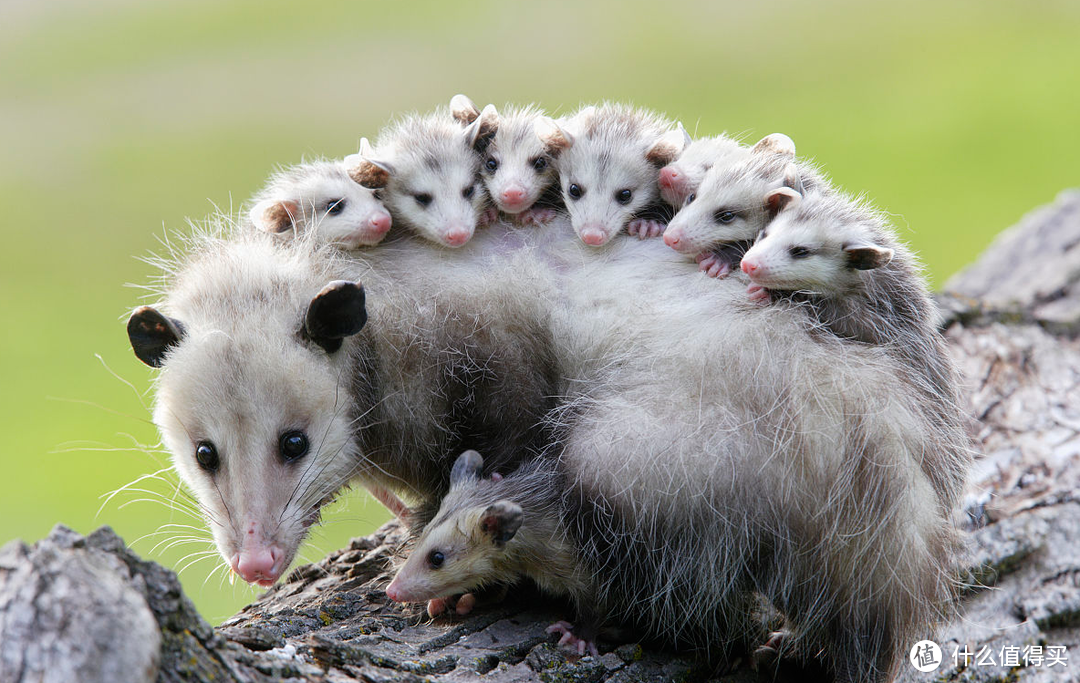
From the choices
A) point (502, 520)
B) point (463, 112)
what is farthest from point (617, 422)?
point (463, 112)

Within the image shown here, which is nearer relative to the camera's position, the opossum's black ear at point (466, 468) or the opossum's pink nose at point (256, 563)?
the opossum's pink nose at point (256, 563)

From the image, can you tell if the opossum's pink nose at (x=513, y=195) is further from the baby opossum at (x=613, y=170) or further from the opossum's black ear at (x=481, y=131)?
the opossum's black ear at (x=481, y=131)

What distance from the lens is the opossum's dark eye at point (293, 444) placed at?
2297mm

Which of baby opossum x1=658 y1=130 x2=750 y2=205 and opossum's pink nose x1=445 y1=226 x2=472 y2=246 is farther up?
baby opossum x1=658 y1=130 x2=750 y2=205

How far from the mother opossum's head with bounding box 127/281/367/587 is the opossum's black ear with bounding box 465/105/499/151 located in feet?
2.61

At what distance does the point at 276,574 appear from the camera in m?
2.22

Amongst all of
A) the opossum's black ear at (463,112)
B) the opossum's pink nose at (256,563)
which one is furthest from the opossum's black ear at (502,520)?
the opossum's black ear at (463,112)

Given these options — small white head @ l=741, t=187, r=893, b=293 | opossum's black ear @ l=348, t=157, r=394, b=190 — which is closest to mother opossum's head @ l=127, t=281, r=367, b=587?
opossum's black ear @ l=348, t=157, r=394, b=190

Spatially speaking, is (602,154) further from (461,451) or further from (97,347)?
(97,347)

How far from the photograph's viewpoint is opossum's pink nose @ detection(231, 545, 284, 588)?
218cm

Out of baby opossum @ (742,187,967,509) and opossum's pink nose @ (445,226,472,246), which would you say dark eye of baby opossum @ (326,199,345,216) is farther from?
baby opossum @ (742,187,967,509)

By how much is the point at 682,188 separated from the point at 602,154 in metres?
0.24

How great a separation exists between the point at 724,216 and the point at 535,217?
1.80 feet

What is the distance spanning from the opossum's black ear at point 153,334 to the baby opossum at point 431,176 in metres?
0.68
